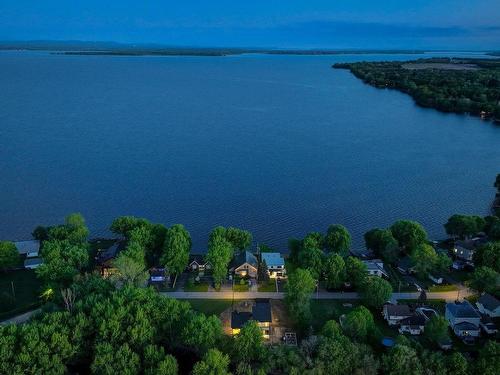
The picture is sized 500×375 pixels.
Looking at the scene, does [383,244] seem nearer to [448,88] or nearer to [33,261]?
[33,261]

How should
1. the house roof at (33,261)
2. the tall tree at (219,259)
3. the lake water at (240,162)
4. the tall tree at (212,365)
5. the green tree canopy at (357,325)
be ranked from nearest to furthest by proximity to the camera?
the tall tree at (212,365), the green tree canopy at (357,325), the tall tree at (219,259), the house roof at (33,261), the lake water at (240,162)

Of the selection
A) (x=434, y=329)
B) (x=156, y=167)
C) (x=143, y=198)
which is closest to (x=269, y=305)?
(x=434, y=329)

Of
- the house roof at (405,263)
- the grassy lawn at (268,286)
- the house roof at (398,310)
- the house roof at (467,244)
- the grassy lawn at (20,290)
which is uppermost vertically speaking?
the house roof at (467,244)

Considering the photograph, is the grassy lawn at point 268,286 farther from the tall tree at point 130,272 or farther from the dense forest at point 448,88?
the dense forest at point 448,88

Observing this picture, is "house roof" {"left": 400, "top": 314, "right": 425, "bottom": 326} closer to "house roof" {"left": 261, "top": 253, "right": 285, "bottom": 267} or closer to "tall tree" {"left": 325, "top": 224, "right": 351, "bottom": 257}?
"tall tree" {"left": 325, "top": 224, "right": 351, "bottom": 257}

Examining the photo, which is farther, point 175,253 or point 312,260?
point 175,253

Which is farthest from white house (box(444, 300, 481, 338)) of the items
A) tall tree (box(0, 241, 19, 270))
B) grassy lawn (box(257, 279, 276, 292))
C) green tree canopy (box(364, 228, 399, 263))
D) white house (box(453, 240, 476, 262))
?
tall tree (box(0, 241, 19, 270))

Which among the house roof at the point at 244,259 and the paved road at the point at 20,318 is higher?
the house roof at the point at 244,259

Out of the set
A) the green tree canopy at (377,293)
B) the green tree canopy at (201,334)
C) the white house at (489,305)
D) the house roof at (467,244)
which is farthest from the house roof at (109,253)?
the house roof at (467,244)

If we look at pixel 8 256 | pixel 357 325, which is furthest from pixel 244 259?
pixel 8 256
